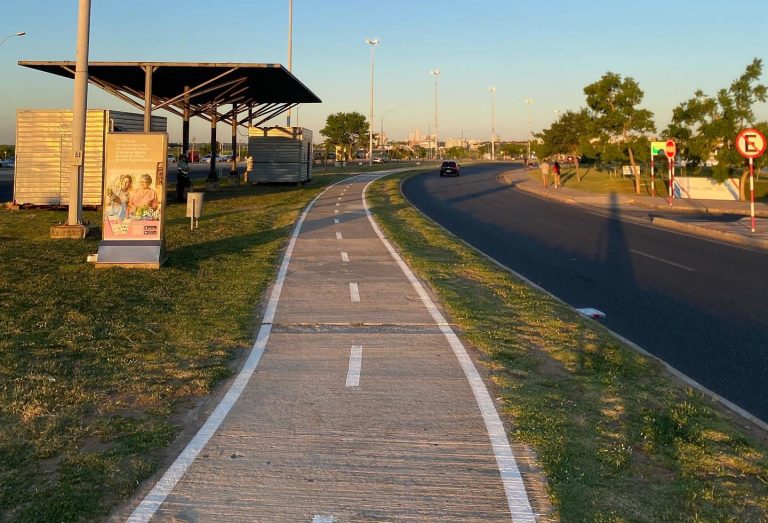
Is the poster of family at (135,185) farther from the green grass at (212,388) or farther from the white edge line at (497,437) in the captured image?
the white edge line at (497,437)

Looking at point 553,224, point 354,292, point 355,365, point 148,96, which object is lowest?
point 355,365

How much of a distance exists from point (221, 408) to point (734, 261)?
1335cm

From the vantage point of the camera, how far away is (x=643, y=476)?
4723 mm

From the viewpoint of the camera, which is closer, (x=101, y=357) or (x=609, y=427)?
(x=609, y=427)

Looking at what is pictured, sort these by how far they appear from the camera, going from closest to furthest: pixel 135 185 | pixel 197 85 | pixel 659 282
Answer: pixel 659 282 < pixel 135 185 < pixel 197 85

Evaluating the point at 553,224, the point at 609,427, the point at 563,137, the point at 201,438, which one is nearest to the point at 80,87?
the point at 201,438

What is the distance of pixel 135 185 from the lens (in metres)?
13.4

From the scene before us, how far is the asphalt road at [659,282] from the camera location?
26.0 feet

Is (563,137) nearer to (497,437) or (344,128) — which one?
(344,128)

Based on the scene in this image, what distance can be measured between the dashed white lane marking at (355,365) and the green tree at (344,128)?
101734 millimetres

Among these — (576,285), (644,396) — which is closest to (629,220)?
(576,285)

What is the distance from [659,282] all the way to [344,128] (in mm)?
97527

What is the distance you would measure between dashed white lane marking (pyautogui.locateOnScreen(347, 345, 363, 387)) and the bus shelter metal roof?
60.5 feet

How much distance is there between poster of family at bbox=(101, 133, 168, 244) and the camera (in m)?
13.2
